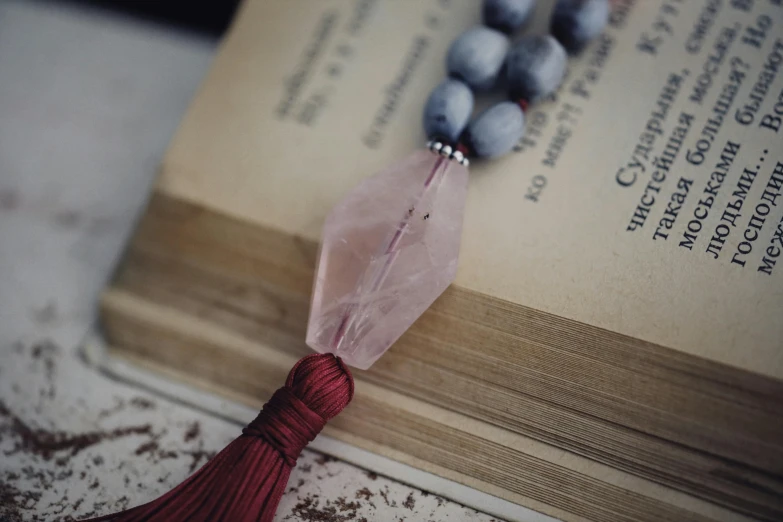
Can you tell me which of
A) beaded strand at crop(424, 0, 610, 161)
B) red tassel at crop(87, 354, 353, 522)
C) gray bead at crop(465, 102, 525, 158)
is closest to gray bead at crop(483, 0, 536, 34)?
beaded strand at crop(424, 0, 610, 161)

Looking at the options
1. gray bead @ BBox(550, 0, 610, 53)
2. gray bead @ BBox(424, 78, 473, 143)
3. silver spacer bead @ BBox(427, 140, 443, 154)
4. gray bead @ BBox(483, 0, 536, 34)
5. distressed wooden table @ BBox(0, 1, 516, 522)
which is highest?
gray bead @ BBox(550, 0, 610, 53)

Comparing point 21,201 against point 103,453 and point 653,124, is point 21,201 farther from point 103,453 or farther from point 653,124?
point 653,124

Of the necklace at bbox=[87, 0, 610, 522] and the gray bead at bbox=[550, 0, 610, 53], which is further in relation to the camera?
the gray bead at bbox=[550, 0, 610, 53]

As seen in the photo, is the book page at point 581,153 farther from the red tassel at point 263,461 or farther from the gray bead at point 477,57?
the red tassel at point 263,461

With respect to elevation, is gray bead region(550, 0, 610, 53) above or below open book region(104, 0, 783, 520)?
above

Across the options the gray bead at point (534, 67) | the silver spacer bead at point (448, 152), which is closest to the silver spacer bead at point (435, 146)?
the silver spacer bead at point (448, 152)

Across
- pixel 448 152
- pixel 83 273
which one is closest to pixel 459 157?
pixel 448 152

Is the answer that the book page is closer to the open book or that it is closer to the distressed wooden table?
the open book

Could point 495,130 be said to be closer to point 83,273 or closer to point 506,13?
point 506,13
